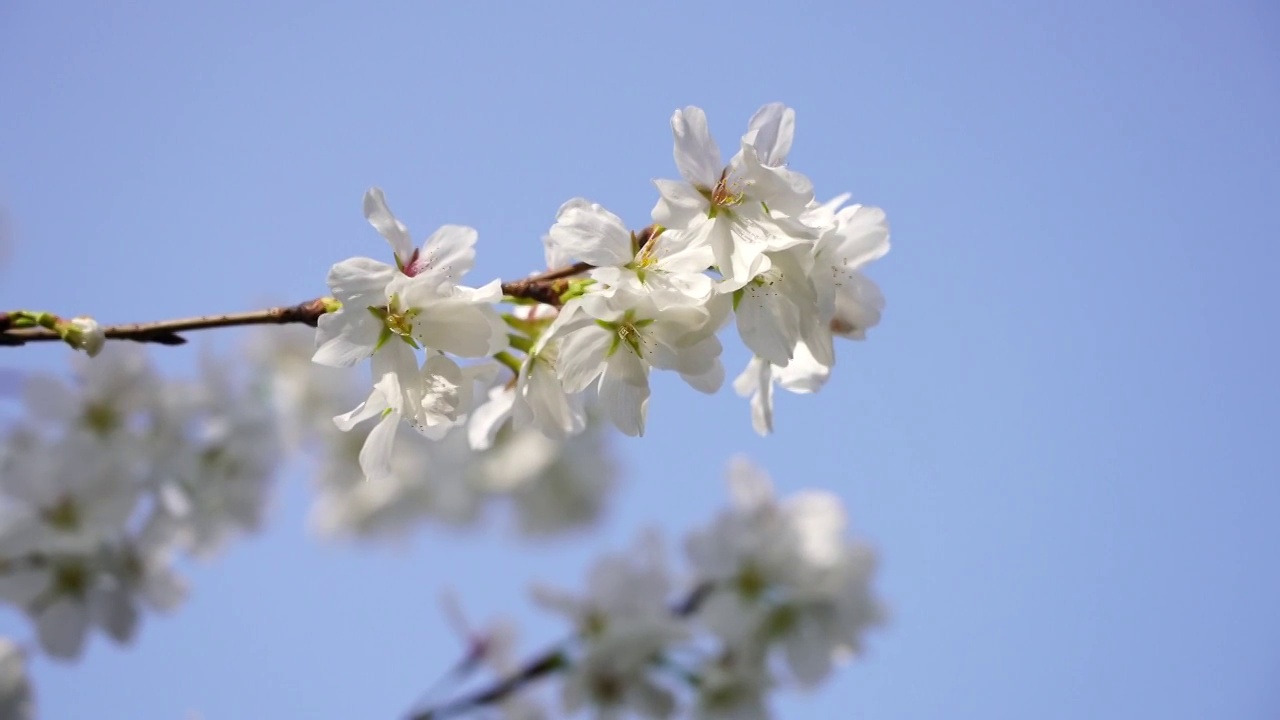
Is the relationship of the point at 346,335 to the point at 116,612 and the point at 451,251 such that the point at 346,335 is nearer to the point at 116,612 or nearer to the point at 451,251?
the point at 451,251

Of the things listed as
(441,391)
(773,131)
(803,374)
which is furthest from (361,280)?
(803,374)

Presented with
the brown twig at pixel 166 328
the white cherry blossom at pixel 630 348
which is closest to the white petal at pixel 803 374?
the white cherry blossom at pixel 630 348

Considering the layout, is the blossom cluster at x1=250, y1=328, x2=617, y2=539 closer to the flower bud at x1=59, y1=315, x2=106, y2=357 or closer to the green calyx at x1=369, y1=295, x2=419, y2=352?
the green calyx at x1=369, y1=295, x2=419, y2=352

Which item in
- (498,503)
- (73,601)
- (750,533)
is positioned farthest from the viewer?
(498,503)

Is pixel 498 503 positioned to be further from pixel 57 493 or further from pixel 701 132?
pixel 701 132

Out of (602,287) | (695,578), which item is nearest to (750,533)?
(695,578)

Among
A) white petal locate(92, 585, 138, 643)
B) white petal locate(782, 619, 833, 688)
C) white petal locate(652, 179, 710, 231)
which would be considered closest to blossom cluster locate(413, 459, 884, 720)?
white petal locate(782, 619, 833, 688)

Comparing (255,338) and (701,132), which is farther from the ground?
(255,338)
